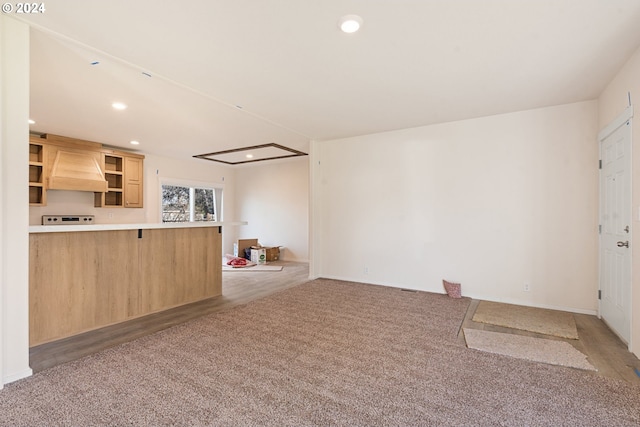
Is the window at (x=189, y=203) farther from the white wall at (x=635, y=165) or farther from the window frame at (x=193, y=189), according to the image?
the white wall at (x=635, y=165)

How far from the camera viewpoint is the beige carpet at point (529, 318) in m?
3.07

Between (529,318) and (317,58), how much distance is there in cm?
359

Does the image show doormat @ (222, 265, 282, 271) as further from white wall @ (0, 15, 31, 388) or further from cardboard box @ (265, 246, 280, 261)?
white wall @ (0, 15, 31, 388)

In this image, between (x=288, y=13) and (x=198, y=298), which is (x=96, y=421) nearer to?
(x=198, y=298)

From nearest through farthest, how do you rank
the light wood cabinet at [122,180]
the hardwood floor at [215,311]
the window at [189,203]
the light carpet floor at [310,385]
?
the light carpet floor at [310,385]
the hardwood floor at [215,311]
the light wood cabinet at [122,180]
the window at [189,203]

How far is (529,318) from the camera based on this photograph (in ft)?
11.2

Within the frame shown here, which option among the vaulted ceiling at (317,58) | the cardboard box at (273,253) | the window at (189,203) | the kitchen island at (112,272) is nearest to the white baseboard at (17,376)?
the kitchen island at (112,272)

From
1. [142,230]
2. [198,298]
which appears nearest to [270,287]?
[198,298]

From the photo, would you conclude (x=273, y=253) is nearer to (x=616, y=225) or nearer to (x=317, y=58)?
(x=317, y=58)

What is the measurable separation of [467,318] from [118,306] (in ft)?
12.8

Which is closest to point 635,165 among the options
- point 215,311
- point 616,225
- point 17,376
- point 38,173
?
point 616,225

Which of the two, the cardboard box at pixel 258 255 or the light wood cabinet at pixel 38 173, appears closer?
the light wood cabinet at pixel 38 173

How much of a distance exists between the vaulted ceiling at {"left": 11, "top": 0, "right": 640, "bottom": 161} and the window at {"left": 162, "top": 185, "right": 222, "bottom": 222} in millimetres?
3043

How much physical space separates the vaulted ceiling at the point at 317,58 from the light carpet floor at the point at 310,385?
253 centimetres
